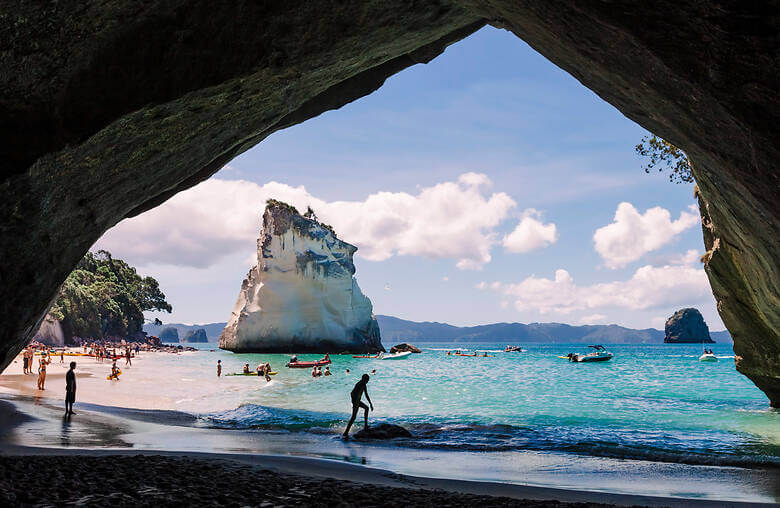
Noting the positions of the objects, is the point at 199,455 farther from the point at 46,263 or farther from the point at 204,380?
the point at 204,380

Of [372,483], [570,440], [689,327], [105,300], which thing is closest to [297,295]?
[105,300]

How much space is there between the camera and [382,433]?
14195mm

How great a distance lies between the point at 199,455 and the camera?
34.1 ft

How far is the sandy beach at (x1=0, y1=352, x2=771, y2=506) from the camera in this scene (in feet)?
21.9

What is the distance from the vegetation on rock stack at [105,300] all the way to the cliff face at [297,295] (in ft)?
79.8

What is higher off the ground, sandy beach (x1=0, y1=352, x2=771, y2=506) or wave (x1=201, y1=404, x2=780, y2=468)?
sandy beach (x1=0, y1=352, x2=771, y2=506)

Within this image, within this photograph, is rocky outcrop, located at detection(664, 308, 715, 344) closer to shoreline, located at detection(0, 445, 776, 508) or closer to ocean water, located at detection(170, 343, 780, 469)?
ocean water, located at detection(170, 343, 780, 469)

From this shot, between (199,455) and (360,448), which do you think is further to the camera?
(360,448)

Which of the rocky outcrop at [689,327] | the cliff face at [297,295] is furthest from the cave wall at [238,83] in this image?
the rocky outcrop at [689,327]

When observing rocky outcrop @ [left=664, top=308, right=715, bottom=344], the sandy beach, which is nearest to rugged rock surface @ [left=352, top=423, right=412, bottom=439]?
the sandy beach

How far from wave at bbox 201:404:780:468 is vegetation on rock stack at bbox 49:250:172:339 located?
66.4m

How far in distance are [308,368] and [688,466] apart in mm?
40210

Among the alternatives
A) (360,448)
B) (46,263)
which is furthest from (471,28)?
(360,448)

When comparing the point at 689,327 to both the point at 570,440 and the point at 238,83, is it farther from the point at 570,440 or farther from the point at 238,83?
the point at 238,83
